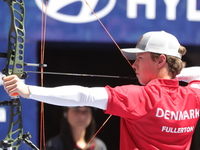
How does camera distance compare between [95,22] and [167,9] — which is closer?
[95,22]

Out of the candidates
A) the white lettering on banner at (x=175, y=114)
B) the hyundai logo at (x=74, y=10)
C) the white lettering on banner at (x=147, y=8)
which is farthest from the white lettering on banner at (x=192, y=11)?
the white lettering on banner at (x=175, y=114)

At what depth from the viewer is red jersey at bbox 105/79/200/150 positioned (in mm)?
1398

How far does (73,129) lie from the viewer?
8.25 ft

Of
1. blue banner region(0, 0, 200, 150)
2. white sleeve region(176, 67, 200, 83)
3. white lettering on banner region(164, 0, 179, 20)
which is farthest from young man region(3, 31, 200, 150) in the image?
white lettering on banner region(164, 0, 179, 20)

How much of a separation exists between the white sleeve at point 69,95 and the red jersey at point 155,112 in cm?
5

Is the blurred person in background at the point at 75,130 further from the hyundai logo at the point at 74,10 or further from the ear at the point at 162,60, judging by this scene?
the ear at the point at 162,60

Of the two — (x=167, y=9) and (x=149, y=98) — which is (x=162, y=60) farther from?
(x=167, y=9)

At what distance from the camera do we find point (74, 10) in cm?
238

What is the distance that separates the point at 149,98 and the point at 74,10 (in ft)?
3.84

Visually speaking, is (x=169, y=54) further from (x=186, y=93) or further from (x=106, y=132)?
(x=106, y=132)

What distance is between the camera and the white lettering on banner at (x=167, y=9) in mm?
2510

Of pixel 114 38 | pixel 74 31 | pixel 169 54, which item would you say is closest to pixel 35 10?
pixel 74 31

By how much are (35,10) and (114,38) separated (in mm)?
622

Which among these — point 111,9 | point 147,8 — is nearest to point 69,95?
point 111,9
